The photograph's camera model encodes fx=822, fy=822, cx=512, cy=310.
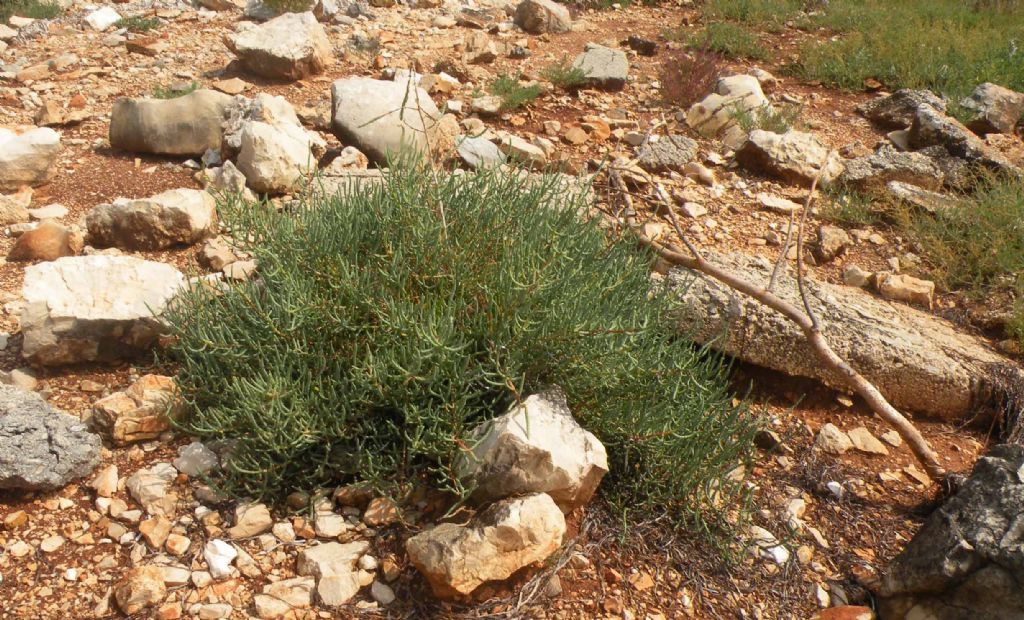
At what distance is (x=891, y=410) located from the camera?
3.02 meters

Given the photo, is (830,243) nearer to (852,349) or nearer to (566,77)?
(852,349)

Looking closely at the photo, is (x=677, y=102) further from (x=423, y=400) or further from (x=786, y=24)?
(x=423, y=400)

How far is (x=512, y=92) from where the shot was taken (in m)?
5.82

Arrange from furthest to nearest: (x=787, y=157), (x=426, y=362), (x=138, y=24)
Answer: (x=138, y=24) → (x=787, y=157) → (x=426, y=362)

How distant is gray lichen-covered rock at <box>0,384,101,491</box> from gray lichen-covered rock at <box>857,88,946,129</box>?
588 centimetres

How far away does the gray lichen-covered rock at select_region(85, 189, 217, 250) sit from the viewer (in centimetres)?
381

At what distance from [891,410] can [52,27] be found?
6.97 m

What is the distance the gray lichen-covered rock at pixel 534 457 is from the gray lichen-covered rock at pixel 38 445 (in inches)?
47.6

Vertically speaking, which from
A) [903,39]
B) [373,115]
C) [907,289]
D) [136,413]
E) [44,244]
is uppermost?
[903,39]

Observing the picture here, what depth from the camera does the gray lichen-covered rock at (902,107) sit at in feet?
20.4

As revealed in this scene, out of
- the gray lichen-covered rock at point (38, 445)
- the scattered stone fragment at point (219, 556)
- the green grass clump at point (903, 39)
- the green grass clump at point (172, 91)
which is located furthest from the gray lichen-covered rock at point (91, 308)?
the green grass clump at point (903, 39)

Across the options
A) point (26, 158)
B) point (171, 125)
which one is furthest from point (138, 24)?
point (26, 158)

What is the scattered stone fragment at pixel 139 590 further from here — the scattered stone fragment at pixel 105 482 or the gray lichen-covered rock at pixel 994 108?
the gray lichen-covered rock at pixel 994 108

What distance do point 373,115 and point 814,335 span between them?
289 cm
